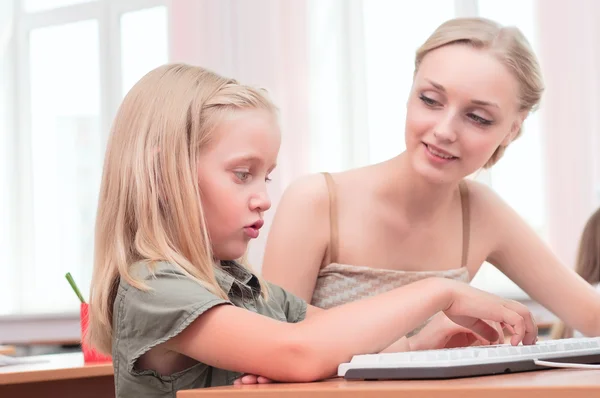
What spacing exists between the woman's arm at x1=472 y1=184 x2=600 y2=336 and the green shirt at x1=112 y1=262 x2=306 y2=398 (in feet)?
3.21

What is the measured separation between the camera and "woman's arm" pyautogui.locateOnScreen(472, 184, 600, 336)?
196cm

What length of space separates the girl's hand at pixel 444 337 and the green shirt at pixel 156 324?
1.05ft

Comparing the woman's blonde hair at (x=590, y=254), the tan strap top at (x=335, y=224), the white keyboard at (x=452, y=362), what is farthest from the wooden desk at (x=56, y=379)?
the woman's blonde hair at (x=590, y=254)

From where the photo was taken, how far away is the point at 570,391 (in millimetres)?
710

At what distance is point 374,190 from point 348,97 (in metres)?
2.42

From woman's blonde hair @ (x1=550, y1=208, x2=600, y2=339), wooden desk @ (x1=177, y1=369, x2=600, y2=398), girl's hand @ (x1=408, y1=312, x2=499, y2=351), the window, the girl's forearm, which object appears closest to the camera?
wooden desk @ (x1=177, y1=369, x2=600, y2=398)

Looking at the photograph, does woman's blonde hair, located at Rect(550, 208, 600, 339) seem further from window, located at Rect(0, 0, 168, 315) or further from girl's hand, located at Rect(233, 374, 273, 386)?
window, located at Rect(0, 0, 168, 315)

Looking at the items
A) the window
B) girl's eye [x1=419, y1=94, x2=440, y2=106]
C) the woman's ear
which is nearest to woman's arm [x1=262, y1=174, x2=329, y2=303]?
girl's eye [x1=419, y1=94, x2=440, y2=106]

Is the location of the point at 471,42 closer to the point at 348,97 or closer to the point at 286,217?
the point at 286,217

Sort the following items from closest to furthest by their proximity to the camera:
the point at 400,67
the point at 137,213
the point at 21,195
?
the point at 137,213
the point at 400,67
the point at 21,195

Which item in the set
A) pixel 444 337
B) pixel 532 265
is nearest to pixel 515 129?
pixel 532 265

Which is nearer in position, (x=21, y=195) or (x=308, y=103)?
(x=308, y=103)

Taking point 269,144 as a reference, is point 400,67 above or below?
above

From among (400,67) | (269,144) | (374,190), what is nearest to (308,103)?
(400,67)
